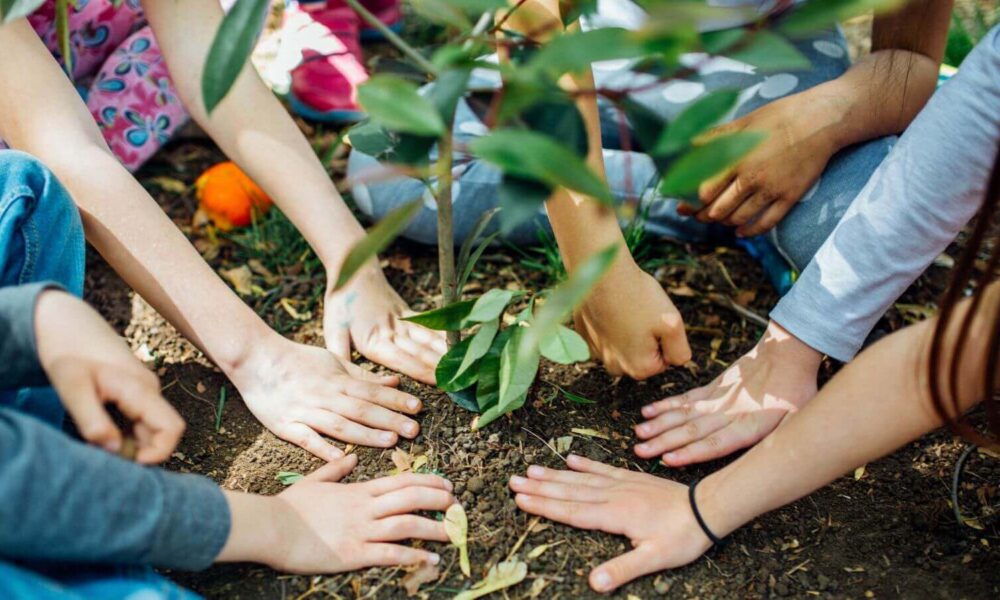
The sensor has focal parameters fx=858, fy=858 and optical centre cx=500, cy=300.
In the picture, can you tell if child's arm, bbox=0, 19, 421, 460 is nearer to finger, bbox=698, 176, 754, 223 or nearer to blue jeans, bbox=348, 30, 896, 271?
blue jeans, bbox=348, 30, 896, 271

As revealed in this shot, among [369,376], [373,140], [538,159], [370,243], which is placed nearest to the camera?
[538,159]

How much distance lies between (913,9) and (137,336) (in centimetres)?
144

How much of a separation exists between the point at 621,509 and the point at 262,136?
0.87 m

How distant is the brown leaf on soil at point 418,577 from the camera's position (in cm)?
104

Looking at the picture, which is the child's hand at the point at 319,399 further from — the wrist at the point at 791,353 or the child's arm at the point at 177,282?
the wrist at the point at 791,353

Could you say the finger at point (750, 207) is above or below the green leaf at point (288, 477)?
below

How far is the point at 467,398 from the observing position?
1.24 m

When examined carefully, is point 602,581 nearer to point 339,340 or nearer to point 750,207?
point 339,340

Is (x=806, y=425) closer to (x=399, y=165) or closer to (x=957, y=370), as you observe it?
(x=957, y=370)

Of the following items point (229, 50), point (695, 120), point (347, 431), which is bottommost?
point (347, 431)

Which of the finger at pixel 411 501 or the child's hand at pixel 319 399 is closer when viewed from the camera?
the finger at pixel 411 501

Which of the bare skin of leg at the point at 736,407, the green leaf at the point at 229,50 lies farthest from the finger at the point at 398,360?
the green leaf at the point at 229,50

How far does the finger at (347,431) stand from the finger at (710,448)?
396mm

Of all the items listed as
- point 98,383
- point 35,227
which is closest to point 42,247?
point 35,227
